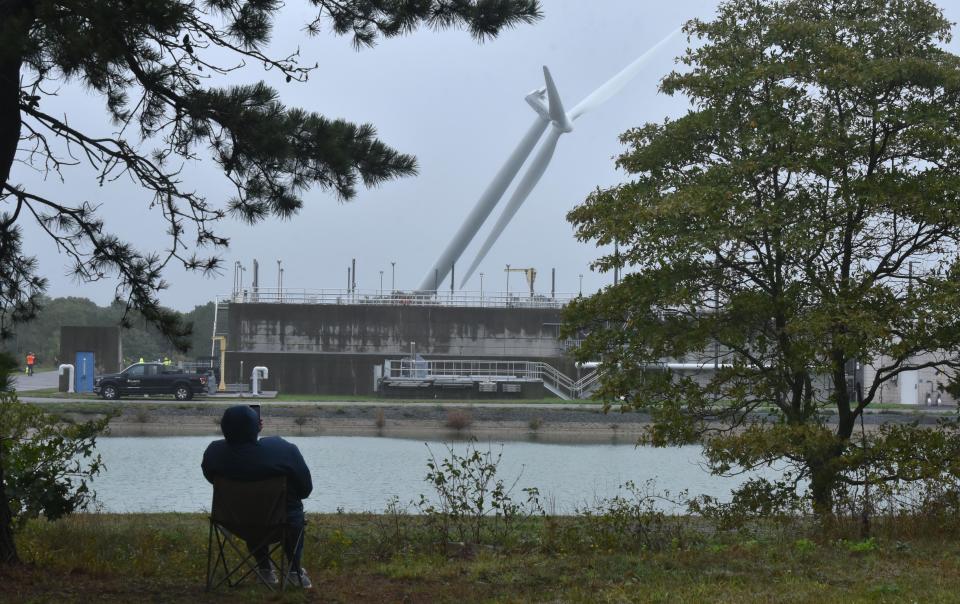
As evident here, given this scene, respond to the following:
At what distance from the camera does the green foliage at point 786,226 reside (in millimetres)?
8344

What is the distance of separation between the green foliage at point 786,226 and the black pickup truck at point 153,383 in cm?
2648

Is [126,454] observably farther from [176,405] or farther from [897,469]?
[897,469]

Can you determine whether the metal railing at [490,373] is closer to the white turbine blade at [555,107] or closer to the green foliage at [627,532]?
the white turbine blade at [555,107]

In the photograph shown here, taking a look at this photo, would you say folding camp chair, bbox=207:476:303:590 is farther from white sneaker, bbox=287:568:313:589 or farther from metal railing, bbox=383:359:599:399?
metal railing, bbox=383:359:599:399

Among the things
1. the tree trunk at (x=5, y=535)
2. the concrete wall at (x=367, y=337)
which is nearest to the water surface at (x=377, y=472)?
the tree trunk at (x=5, y=535)

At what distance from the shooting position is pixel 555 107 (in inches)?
1773

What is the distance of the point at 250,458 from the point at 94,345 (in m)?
39.6

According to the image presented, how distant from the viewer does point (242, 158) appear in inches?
281

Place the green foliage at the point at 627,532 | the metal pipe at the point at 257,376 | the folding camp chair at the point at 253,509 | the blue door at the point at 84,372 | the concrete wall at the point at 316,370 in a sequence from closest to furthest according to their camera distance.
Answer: the folding camp chair at the point at 253,509
the green foliage at the point at 627,532
the blue door at the point at 84,372
the metal pipe at the point at 257,376
the concrete wall at the point at 316,370

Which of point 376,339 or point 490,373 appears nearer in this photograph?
point 490,373

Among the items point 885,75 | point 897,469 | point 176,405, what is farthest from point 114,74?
point 176,405

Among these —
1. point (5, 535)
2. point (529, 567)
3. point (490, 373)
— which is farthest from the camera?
point (490, 373)

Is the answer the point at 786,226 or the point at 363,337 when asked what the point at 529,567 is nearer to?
the point at 786,226

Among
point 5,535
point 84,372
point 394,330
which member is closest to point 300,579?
point 5,535
